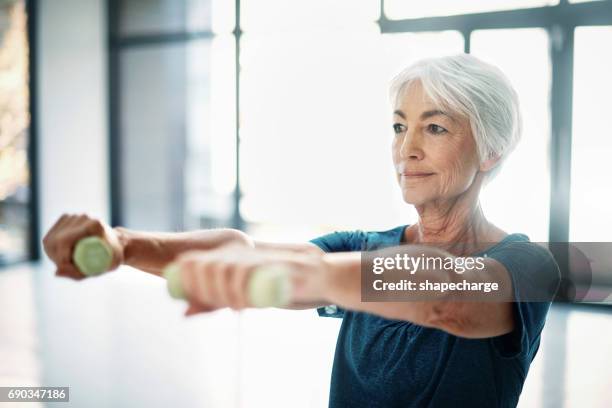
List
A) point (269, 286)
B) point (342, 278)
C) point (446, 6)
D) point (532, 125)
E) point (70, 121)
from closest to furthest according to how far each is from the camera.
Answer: point (269, 286), point (342, 278), point (532, 125), point (446, 6), point (70, 121)

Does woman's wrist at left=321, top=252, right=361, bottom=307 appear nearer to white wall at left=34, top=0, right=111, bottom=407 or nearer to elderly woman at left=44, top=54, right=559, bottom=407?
elderly woman at left=44, top=54, right=559, bottom=407

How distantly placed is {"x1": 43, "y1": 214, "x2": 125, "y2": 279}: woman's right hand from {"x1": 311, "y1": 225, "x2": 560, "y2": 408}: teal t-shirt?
416mm

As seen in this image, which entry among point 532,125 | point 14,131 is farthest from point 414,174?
point 14,131

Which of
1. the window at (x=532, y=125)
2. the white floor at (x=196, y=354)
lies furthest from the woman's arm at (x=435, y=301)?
the window at (x=532, y=125)

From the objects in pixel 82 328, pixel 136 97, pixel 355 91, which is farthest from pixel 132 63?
pixel 82 328

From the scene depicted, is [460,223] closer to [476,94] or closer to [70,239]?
[476,94]

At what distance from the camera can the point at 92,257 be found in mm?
541

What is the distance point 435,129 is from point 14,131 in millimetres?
4510

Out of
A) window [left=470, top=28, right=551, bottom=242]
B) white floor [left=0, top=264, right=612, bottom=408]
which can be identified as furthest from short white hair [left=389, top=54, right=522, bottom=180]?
window [left=470, top=28, right=551, bottom=242]

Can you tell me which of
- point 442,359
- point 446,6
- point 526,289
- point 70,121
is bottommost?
point 442,359

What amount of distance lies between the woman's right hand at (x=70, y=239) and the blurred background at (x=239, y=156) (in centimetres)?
180

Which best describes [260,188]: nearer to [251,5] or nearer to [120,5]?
[251,5]

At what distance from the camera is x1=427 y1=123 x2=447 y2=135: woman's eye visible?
810mm

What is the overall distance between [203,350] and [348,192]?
168 centimetres
